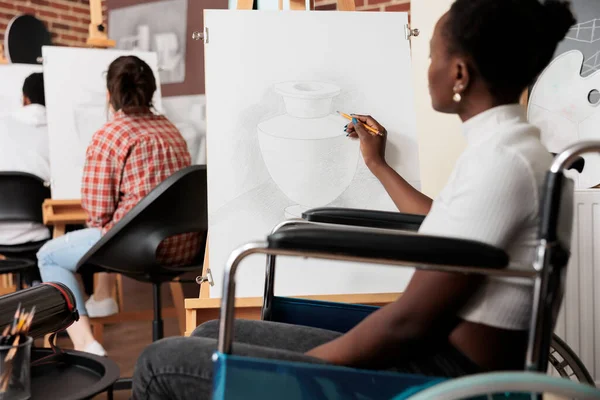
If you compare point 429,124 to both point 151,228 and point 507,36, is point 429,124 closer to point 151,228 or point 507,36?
point 151,228

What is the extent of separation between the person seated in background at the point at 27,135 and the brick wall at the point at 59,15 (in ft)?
4.60

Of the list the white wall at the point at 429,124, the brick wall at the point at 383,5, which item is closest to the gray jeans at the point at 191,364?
the white wall at the point at 429,124

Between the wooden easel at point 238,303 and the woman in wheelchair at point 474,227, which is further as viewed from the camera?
the wooden easel at point 238,303

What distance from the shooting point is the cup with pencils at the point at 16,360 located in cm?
121

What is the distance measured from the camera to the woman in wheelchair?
3.00ft

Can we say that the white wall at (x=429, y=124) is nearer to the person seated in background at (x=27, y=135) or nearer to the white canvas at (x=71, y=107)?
the white canvas at (x=71, y=107)

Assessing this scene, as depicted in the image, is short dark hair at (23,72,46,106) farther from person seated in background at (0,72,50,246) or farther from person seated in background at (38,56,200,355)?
person seated in background at (38,56,200,355)

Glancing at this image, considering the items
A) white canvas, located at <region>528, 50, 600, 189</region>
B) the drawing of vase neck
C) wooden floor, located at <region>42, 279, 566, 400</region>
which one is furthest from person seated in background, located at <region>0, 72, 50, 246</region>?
white canvas, located at <region>528, 50, 600, 189</region>

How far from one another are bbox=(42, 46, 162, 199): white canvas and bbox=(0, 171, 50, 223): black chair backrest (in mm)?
83

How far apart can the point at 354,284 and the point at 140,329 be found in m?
2.11

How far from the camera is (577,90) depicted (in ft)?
6.63

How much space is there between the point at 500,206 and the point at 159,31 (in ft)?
11.8

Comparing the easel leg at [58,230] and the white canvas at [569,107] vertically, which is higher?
the white canvas at [569,107]

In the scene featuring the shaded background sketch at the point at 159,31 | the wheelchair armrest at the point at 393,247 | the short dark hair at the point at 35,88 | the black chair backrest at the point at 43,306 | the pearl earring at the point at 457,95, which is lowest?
the black chair backrest at the point at 43,306
